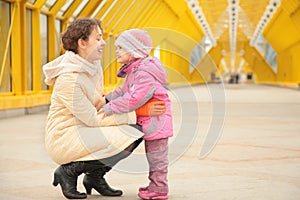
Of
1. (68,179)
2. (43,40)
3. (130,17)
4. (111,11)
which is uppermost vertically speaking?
(130,17)

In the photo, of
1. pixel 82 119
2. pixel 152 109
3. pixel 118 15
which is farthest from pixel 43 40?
pixel 152 109

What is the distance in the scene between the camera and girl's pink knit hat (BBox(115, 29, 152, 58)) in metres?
4.31

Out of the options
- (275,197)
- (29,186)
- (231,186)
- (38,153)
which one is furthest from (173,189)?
(38,153)

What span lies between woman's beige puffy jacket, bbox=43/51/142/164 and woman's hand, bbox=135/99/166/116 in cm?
8

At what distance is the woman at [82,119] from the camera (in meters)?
4.25

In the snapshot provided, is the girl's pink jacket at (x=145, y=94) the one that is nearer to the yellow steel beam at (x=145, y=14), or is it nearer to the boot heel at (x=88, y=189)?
the boot heel at (x=88, y=189)

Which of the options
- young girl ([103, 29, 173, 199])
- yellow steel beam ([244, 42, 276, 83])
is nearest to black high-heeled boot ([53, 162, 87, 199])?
young girl ([103, 29, 173, 199])

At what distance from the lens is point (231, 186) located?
4992 mm

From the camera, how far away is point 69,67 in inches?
170

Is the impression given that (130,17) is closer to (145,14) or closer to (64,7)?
(145,14)

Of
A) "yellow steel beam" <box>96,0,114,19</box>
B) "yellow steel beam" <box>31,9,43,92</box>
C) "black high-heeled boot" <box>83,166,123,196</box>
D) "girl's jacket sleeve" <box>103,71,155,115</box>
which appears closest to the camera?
"girl's jacket sleeve" <box>103,71,155,115</box>

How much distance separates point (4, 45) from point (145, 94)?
36.7 feet

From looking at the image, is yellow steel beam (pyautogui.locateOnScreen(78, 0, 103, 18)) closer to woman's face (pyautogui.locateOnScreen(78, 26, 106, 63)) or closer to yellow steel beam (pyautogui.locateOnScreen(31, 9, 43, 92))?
yellow steel beam (pyautogui.locateOnScreen(31, 9, 43, 92))

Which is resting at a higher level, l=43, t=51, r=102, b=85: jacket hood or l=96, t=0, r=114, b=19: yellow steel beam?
l=96, t=0, r=114, b=19: yellow steel beam
